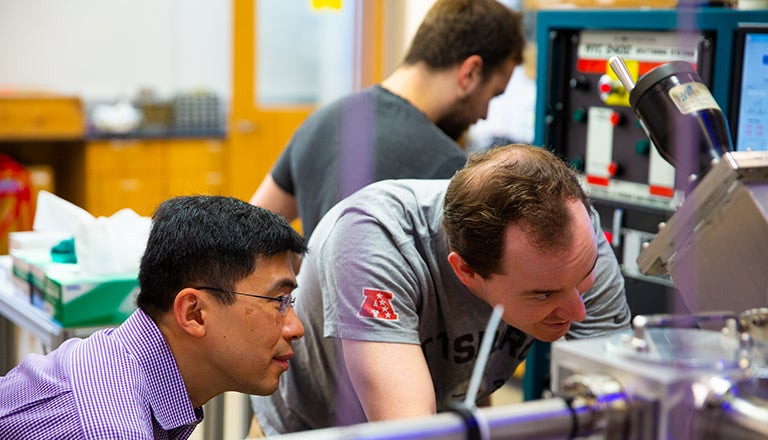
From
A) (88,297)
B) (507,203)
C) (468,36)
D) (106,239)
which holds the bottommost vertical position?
(88,297)

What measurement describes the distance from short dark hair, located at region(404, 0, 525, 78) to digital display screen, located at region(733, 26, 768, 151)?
54 cm

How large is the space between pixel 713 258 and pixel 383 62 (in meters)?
5.42

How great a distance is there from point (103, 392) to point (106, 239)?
94 cm

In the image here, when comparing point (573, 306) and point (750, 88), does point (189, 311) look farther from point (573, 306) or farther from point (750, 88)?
point (750, 88)

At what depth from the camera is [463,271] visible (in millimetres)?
1403

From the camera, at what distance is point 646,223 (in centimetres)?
246

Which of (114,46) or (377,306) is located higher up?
(114,46)

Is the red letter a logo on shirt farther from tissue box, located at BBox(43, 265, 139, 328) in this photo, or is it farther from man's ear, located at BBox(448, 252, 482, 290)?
tissue box, located at BBox(43, 265, 139, 328)

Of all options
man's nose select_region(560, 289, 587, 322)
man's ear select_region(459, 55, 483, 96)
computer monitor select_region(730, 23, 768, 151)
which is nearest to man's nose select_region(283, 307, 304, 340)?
man's nose select_region(560, 289, 587, 322)

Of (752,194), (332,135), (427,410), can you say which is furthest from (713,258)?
(332,135)

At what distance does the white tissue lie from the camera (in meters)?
2.08

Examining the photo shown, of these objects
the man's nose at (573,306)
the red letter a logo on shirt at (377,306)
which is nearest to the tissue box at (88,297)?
the red letter a logo on shirt at (377,306)

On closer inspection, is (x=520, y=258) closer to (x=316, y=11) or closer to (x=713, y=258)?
(x=713, y=258)

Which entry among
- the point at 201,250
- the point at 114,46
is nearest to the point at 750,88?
the point at 201,250
